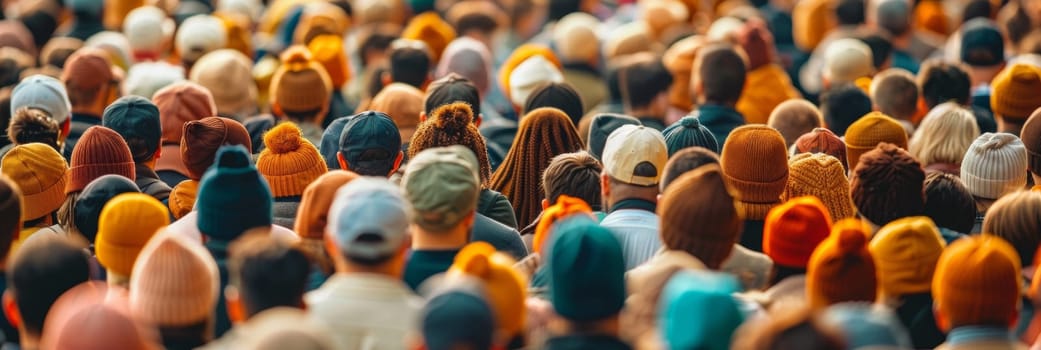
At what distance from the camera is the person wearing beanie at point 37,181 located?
7922mm

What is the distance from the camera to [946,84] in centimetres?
1077

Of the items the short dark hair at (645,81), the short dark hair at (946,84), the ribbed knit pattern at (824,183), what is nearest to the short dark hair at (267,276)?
the ribbed knit pattern at (824,183)

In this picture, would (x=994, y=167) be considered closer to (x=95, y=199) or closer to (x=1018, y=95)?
(x=1018, y=95)

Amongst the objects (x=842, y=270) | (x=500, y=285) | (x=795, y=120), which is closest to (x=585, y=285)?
(x=500, y=285)

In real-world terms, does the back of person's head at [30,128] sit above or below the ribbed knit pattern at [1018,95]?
above

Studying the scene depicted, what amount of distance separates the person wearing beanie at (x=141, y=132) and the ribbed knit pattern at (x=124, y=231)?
1.87 meters

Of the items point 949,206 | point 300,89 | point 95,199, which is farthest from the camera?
point 300,89

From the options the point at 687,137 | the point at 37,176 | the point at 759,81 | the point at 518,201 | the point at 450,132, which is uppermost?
the point at 450,132

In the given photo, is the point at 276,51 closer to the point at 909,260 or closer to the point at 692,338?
the point at 909,260

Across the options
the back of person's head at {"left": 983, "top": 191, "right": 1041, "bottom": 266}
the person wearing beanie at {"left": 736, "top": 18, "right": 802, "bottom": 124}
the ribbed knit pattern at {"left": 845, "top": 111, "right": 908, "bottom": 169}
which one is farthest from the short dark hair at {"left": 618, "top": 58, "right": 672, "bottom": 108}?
the back of person's head at {"left": 983, "top": 191, "right": 1041, "bottom": 266}

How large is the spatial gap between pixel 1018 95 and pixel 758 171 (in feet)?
9.51

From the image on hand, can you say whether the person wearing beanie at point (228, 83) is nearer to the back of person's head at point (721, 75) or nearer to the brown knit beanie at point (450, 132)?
the back of person's head at point (721, 75)

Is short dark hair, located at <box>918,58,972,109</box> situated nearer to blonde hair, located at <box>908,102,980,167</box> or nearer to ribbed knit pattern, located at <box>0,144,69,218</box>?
blonde hair, located at <box>908,102,980,167</box>

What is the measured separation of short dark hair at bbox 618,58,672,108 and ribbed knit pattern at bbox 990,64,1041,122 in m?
2.03
